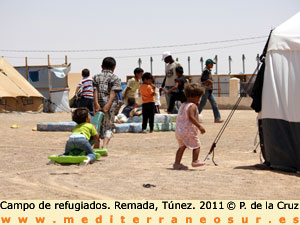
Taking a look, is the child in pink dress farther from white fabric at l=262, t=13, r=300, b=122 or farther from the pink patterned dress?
white fabric at l=262, t=13, r=300, b=122

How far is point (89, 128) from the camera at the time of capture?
8906mm

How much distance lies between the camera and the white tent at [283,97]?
308 inches

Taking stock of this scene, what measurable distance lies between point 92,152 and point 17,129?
7756 millimetres

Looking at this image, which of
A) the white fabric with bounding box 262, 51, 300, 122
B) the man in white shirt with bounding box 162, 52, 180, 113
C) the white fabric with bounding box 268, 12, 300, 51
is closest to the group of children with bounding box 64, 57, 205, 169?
the white fabric with bounding box 262, 51, 300, 122

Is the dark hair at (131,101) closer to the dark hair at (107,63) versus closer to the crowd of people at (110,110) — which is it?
the crowd of people at (110,110)

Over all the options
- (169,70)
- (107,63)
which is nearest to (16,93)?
(169,70)

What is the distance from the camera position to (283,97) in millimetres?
7879

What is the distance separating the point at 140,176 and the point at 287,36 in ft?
8.23

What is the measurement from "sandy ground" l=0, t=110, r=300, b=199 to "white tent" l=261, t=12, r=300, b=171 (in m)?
0.31

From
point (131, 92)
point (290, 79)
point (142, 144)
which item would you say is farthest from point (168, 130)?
point (290, 79)

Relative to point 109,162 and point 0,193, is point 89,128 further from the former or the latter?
point 0,193

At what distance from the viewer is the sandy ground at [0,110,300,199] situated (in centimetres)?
627

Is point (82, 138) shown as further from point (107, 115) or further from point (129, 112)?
point (129, 112)

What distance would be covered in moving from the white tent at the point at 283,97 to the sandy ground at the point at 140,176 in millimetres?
307
